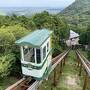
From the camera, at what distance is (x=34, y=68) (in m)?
11.0

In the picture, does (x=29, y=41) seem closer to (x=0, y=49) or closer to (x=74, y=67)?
(x=0, y=49)

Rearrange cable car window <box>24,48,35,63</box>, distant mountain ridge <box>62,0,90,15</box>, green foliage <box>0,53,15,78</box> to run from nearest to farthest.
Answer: cable car window <box>24,48,35,63</box> → green foliage <box>0,53,15,78</box> → distant mountain ridge <box>62,0,90,15</box>

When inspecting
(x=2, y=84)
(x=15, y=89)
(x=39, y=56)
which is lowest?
(x=2, y=84)

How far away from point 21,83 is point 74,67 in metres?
12.5

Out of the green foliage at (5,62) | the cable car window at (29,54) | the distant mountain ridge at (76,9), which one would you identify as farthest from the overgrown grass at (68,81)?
the distant mountain ridge at (76,9)

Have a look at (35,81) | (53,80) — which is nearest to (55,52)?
(53,80)

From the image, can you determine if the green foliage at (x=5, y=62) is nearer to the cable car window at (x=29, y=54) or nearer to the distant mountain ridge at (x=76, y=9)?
the cable car window at (x=29, y=54)

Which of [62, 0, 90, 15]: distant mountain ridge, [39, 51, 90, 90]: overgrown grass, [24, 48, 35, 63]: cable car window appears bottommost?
[39, 51, 90, 90]: overgrown grass

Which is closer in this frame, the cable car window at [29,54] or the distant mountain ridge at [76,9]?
the cable car window at [29,54]

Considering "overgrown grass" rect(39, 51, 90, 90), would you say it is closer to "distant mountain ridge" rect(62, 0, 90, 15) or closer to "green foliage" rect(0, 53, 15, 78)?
"green foliage" rect(0, 53, 15, 78)

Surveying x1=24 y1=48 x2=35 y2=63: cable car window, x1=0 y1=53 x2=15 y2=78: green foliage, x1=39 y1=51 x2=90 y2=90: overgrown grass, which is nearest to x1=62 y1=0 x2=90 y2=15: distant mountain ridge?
x1=39 y1=51 x2=90 y2=90: overgrown grass

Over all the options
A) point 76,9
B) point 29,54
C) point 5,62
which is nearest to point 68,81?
point 5,62

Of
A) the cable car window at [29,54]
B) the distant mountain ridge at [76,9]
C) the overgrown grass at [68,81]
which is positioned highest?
the cable car window at [29,54]

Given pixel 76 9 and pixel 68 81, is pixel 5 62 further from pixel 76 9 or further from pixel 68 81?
pixel 76 9
